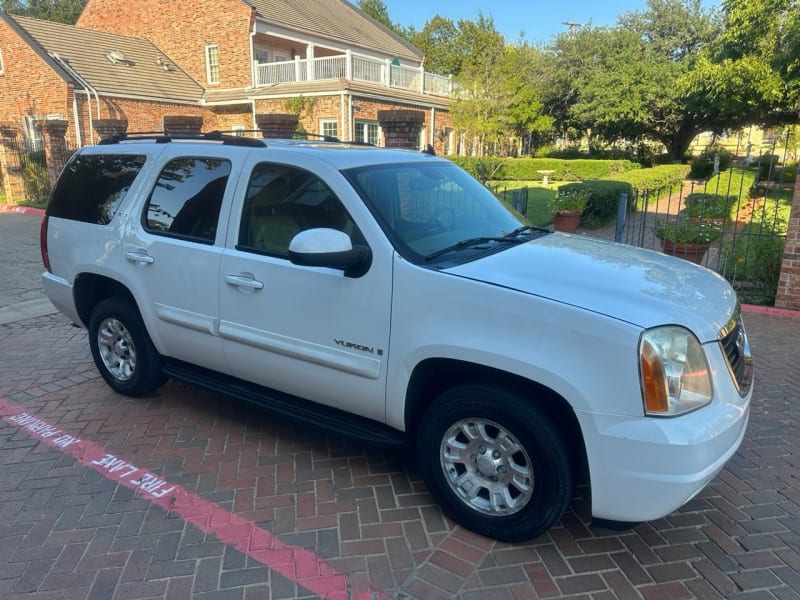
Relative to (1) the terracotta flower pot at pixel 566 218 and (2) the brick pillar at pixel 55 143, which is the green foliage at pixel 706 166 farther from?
(2) the brick pillar at pixel 55 143

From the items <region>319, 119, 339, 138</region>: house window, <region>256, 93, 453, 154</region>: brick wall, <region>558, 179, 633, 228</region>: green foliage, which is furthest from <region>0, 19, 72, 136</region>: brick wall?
<region>558, 179, 633, 228</region>: green foliage

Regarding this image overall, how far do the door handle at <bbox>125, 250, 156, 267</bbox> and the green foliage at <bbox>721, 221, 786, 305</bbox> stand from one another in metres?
6.92

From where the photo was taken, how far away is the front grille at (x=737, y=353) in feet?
9.10

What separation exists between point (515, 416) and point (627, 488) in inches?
22.0

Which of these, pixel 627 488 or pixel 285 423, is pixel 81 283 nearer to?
pixel 285 423

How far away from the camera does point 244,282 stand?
353 centimetres

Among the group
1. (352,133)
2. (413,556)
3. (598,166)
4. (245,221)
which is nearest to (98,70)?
(352,133)

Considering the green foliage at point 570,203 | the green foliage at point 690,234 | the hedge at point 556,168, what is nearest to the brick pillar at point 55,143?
the green foliage at point 570,203

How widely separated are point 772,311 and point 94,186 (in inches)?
289

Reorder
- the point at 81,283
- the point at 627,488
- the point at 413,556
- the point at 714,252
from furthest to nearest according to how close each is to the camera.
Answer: the point at 714,252 < the point at 81,283 < the point at 413,556 < the point at 627,488

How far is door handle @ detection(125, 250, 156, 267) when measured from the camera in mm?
4059

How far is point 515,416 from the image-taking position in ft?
8.92

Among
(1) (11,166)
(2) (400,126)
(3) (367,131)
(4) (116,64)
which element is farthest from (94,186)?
(4) (116,64)

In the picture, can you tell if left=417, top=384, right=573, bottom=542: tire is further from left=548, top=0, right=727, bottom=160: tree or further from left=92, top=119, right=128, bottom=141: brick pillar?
left=548, top=0, right=727, bottom=160: tree
